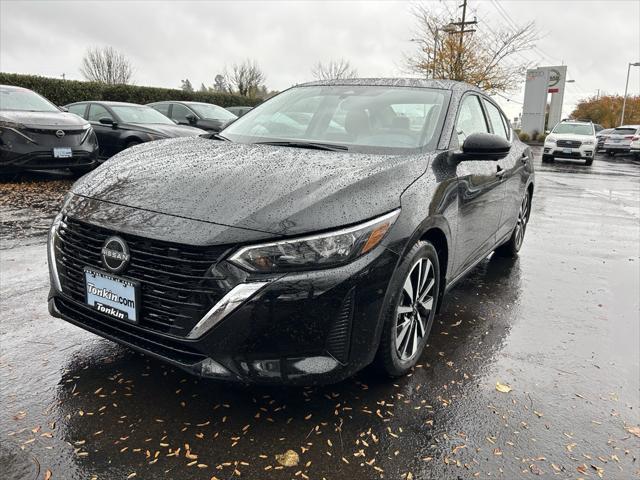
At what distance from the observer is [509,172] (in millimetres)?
4410

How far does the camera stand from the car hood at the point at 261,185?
2.20 meters

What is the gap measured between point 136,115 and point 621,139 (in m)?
23.6

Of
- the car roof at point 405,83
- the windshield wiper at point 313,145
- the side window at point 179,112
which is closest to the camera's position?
the windshield wiper at point 313,145

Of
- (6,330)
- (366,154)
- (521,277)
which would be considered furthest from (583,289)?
(6,330)

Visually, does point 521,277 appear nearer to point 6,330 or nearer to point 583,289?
point 583,289

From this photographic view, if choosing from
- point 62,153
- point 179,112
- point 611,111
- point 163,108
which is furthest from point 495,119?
point 611,111

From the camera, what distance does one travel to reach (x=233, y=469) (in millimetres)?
2072

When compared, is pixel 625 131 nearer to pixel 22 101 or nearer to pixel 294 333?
pixel 22 101

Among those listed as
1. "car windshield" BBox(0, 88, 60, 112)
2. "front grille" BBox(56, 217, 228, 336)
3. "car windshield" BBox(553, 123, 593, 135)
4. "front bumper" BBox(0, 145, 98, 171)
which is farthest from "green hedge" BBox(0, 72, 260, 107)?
"front grille" BBox(56, 217, 228, 336)

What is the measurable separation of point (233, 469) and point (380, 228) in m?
1.18

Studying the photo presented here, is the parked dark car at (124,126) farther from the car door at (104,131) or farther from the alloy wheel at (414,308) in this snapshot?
the alloy wheel at (414,308)

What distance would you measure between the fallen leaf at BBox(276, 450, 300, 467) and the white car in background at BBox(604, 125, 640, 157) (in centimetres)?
2722

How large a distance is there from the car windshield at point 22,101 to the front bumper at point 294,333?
25.2 feet

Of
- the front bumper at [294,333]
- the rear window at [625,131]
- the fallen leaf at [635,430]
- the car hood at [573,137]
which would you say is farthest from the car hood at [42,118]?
the rear window at [625,131]
